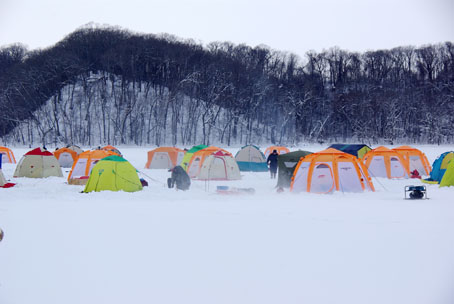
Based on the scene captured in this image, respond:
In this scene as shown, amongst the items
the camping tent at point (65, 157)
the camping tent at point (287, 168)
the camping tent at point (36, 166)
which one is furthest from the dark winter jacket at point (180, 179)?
the camping tent at point (65, 157)

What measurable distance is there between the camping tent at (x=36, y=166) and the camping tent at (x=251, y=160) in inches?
379

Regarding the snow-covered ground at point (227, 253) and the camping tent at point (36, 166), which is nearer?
the snow-covered ground at point (227, 253)

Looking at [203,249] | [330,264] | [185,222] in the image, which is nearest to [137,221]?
[185,222]

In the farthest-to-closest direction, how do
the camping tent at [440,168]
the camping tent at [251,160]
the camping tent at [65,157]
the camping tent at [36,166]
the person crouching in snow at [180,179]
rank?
the camping tent at [65,157] < the camping tent at [251,160] < the camping tent at [36,166] < the camping tent at [440,168] < the person crouching in snow at [180,179]

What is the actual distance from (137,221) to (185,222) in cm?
103

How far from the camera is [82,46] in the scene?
63750 millimetres

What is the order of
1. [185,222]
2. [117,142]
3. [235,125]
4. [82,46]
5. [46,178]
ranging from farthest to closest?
[82,46] → [235,125] → [117,142] → [46,178] → [185,222]

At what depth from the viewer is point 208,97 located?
2124 inches

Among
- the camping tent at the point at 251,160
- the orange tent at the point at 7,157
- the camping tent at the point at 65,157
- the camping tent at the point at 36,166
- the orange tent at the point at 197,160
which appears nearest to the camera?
the camping tent at the point at 36,166

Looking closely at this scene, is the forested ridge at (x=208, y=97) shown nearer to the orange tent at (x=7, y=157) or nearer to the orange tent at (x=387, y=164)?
the orange tent at (x=7, y=157)

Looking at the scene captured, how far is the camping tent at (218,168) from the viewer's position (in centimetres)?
1794

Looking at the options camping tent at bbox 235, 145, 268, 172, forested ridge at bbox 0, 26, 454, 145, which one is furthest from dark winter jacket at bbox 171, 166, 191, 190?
forested ridge at bbox 0, 26, 454, 145

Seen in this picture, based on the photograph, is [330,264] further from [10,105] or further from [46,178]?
[10,105]

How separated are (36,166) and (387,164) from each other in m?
16.1
